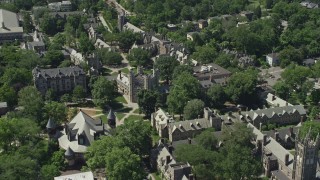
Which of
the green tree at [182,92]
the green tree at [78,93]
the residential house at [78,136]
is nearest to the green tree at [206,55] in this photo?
the green tree at [182,92]

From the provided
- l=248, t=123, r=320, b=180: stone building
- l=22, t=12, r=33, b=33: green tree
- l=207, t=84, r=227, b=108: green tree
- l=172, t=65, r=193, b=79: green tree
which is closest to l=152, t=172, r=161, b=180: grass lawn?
l=248, t=123, r=320, b=180: stone building

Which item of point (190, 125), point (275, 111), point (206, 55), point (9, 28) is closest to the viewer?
point (190, 125)

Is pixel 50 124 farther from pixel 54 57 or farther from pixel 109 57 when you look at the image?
pixel 109 57

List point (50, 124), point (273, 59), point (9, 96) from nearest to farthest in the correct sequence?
point (50, 124) < point (9, 96) < point (273, 59)

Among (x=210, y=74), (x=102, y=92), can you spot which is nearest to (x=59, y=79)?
(x=102, y=92)

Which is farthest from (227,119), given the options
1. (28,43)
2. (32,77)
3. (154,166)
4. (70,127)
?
(28,43)

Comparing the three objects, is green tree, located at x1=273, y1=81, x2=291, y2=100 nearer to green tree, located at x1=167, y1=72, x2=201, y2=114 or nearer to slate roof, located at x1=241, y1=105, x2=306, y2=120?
slate roof, located at x1=241, y1=105, x2=306, y2=120

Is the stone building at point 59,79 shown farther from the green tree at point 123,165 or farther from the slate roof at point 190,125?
the green tree at point 123,165
